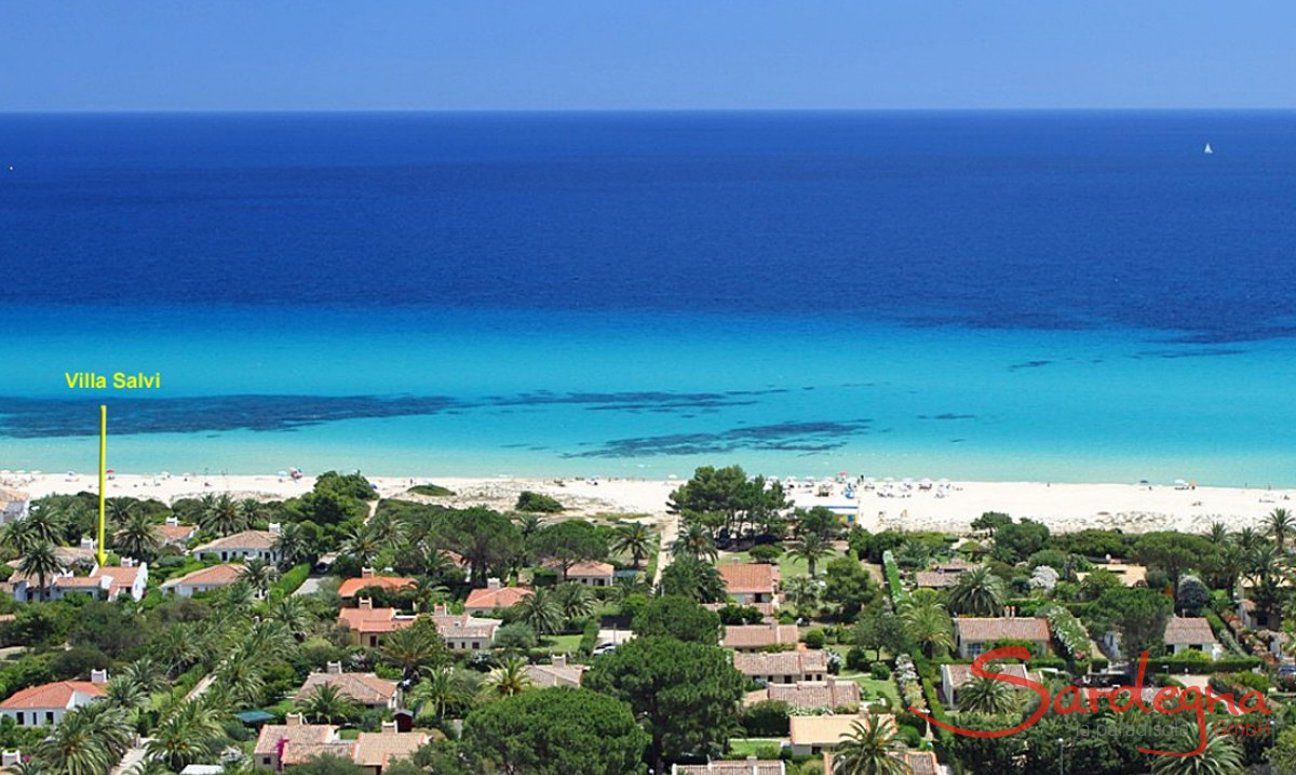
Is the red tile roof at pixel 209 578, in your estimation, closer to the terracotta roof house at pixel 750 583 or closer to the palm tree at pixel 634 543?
the palm tree at pixel 634 543

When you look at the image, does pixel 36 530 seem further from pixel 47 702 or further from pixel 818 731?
pixel 818 731

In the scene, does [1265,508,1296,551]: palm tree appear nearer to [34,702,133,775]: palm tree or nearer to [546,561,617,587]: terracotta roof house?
[546,561,617,587]: terracotta roof house

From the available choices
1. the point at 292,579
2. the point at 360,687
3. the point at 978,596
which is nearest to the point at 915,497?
the point at 978,596

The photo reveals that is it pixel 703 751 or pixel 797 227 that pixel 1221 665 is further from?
pixel 797 227

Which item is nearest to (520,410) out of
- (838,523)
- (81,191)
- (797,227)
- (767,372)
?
(767,372)

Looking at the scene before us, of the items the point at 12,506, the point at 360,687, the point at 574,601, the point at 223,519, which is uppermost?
the point at 12,506

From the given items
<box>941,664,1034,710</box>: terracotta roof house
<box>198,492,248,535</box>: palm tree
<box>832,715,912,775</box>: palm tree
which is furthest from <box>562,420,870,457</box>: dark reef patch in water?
<box>832,715,912,775</box>: palm tree
